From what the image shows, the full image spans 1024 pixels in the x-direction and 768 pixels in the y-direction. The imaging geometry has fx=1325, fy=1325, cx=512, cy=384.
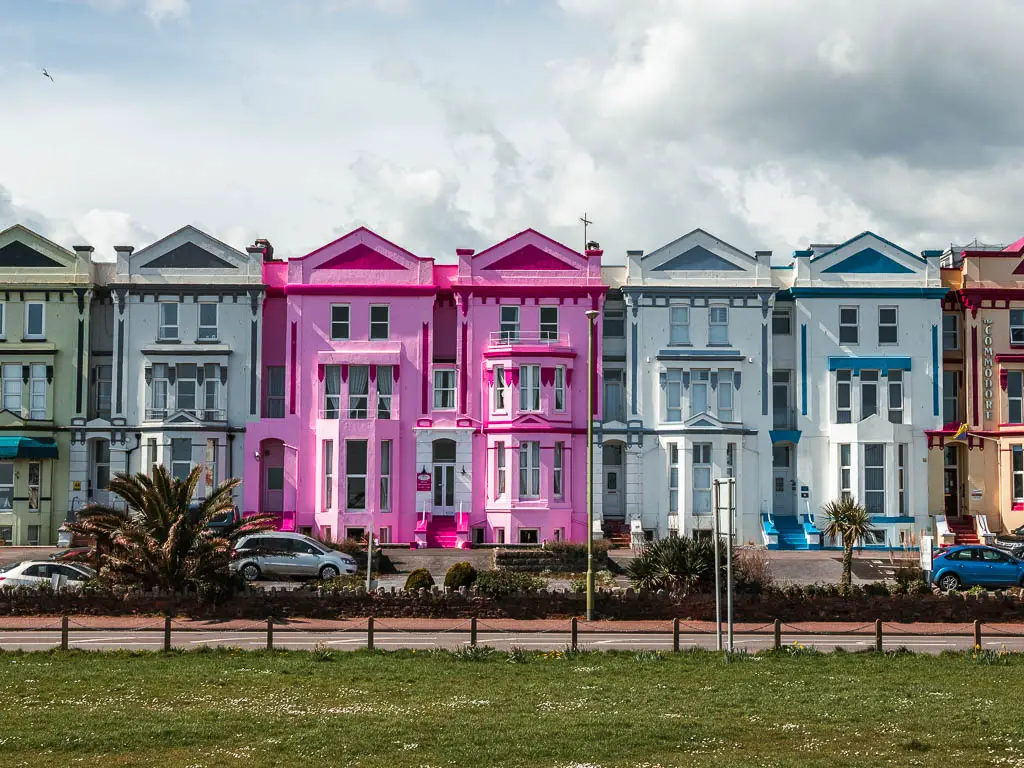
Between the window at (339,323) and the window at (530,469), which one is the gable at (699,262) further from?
the window at (339,323)

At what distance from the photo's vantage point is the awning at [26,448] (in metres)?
51.1

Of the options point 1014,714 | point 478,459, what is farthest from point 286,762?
point 478,459

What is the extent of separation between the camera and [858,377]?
2082 inches

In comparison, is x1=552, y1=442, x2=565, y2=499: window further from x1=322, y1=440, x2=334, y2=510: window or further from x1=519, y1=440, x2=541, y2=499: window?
x1=322, y1=440, x2=334, y2=510: window

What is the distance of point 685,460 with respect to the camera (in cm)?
5200

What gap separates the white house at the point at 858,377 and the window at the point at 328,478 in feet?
56.9

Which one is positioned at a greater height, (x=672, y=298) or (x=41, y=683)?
(x=672, y=298)

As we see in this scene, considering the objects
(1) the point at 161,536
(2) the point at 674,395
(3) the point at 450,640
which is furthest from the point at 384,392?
(3) the point at 450,640

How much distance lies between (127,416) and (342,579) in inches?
720

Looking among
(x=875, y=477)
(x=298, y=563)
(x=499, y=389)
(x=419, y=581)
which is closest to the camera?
(x=419, y=581)

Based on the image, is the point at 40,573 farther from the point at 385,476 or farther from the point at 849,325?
the point at 849,325

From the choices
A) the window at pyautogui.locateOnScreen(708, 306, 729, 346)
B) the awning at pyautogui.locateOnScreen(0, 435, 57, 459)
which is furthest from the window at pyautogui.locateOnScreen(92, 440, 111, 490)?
the window at pyautogui.locateOnScreen(708, 306, 729, 346)

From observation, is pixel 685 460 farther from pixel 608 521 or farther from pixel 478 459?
pixel 478 459

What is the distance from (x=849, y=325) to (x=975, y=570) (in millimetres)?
17931
